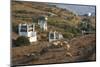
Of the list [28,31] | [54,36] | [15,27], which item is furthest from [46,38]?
[15,27]

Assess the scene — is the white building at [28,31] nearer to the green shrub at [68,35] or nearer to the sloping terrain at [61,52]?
Result: the sloping terrain at [61,52]

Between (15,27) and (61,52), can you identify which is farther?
(61,52)

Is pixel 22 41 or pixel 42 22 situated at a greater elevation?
pixel 42 22

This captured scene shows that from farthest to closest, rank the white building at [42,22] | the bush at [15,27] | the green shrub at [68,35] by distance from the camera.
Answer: the green shrub at [68,35], the white building at [42,22], the bush at [15,27]

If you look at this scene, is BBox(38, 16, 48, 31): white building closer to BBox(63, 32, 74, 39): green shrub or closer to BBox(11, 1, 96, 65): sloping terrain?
BBox(11, 1, 96, 65): sloping terrain

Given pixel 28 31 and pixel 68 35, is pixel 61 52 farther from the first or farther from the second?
pixel 28 31

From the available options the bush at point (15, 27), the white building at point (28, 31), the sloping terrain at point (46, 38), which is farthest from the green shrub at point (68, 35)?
the bush at point (15, 27)

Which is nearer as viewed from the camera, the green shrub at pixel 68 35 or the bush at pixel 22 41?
the bush at pixel 22 41

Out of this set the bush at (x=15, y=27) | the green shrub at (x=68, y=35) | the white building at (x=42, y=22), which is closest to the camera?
the bush at (x=15, y=27)

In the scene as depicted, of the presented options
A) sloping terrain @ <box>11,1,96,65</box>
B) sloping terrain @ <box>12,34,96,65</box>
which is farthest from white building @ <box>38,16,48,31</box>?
sloping terrain @ <box>12,34,96,65</box>
